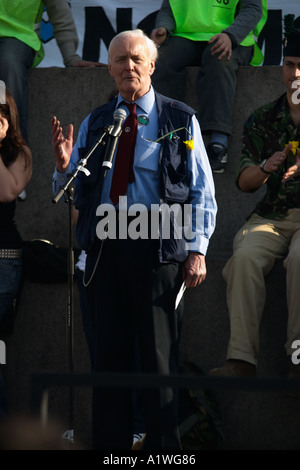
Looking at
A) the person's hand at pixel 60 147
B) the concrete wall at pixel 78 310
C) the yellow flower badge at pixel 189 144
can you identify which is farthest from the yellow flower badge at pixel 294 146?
the person's hand at pixel 60 147

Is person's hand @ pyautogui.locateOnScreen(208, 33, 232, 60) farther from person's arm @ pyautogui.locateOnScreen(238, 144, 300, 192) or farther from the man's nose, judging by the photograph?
the man's nose

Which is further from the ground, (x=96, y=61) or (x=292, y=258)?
(x=96, y=61)

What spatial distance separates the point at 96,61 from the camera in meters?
6.01

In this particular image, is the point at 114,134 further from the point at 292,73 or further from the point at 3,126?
the point at 292,73

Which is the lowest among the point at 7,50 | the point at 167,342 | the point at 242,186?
the point at 167,342

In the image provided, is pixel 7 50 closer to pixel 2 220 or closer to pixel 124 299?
pixel 2 220

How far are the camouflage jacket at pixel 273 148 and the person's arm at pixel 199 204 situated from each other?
627mm

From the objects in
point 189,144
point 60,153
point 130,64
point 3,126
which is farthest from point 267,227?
point 3,126

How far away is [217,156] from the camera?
4855mm

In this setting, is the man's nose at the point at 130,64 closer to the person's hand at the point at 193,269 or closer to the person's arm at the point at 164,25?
the person's hand at the point at 193,269

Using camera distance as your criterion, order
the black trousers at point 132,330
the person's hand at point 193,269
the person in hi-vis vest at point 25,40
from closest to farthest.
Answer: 1. the black trousers at point 132,330
2. the person's hand at point 193,269
3. the person in hi-vis vest at point 25,40

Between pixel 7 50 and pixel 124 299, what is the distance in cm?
220

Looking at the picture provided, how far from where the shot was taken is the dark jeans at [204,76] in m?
4.84
